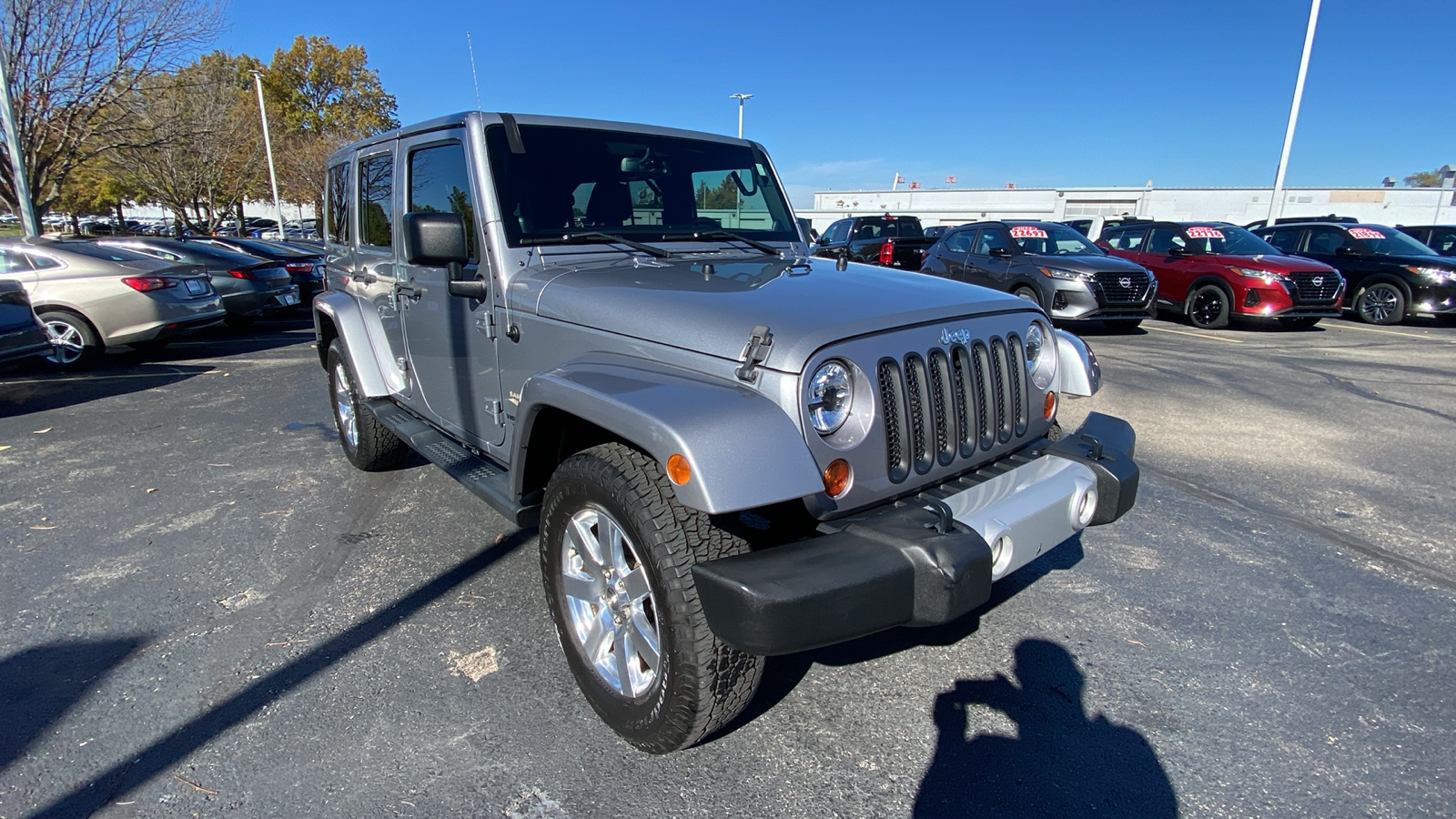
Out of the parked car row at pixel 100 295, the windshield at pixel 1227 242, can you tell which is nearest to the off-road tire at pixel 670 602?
the parked car row at pixel 100 295

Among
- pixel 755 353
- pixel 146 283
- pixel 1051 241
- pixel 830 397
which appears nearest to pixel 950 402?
pixel 830 397

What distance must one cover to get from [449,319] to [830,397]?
2.07 meters

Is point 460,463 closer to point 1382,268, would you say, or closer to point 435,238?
point 435,238

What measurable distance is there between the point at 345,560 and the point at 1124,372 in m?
7.74

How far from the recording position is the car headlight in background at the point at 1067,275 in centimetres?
1058

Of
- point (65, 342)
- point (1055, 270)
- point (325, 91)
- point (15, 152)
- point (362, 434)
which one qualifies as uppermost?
point (325, 91)

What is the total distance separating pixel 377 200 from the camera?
4188 millimetres

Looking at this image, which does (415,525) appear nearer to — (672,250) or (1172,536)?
(672,250)

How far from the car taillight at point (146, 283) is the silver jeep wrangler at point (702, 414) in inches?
280

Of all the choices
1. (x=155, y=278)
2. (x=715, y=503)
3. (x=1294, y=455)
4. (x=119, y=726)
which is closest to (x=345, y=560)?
(x=119, y=726)

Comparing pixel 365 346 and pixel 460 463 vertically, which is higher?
pixel 365 346

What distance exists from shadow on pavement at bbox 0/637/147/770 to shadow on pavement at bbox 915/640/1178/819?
9.10 feet

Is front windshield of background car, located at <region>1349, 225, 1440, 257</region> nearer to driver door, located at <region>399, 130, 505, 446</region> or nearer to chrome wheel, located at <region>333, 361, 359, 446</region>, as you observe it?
driver door, located at <region>399, 130, 505, 446</region>

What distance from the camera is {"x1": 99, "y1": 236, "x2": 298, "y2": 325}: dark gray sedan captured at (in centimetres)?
1135
